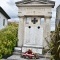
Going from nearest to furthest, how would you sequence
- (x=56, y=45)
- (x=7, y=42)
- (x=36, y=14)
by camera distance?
(x=56, y=45) → (x=7, y=42) → (x=36, y=14)

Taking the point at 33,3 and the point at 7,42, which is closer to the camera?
the point at 7,42

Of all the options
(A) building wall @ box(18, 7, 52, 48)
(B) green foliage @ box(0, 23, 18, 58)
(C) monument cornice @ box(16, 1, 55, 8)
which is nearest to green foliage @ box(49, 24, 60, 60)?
(B) green foliage @ box(0, 23, 18, 58)

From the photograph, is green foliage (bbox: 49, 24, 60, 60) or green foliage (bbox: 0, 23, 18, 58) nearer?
green foliage (bbox: 49, 24, 60, 60)

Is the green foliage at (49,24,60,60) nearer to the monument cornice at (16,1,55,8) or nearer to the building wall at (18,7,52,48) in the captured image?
the building wall at (18,7,52,48)

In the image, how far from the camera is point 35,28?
13.7 metres

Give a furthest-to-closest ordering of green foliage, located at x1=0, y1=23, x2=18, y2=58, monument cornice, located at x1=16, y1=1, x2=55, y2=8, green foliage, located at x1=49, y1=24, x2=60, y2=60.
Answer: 1. monument cornice, located at x1=16, y1=1, x2=55, y2=8
2. green foliage, located at x1=0, y1=23, x2=18, y2=58
3. green foliage, located at x1=49, y1=24, x2=60, y2=60

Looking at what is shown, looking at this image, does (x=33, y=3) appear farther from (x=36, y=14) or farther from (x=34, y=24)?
(x=34, y=24)

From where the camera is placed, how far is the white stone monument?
1350 centimetres

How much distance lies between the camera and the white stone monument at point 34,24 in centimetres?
1350

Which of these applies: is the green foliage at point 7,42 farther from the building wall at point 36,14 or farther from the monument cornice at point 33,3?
the monument cornice at point 33,3

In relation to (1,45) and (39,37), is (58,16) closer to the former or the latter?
(39,37)

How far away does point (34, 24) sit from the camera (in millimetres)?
13836

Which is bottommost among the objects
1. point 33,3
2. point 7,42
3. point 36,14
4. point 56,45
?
point 7,42

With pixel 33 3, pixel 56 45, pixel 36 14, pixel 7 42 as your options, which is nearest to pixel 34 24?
pixel 36 14
